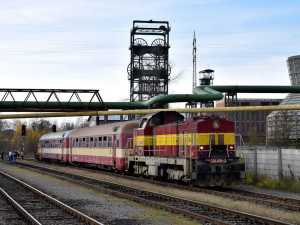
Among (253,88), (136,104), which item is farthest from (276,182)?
(136,104)

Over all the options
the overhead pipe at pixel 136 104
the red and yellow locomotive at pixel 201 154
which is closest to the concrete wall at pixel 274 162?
the red and yellow locomotive at pixel 201 154

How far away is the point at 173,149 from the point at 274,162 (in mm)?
5052

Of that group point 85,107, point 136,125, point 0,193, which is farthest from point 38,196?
point 85,107

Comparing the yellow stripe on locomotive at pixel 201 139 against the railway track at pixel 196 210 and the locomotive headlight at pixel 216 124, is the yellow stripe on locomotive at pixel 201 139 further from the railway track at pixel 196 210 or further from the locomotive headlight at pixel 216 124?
the railway track at pixel 196 210

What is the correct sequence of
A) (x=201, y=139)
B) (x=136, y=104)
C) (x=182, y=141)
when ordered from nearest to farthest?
(x=201, y=139) < (x=182, y=141) < (x=136, y=104)

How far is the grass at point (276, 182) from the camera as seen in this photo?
18011 mm

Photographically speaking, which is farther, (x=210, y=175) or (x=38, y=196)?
(x=210, y=175)

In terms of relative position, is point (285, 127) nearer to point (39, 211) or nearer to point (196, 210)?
point (196, 210)

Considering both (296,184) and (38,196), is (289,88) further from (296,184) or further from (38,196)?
(38,196)

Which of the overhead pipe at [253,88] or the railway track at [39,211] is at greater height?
the overhead pipe at [253,88]

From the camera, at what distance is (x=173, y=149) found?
1989 centimetres

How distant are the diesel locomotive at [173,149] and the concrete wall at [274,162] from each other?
0.90m

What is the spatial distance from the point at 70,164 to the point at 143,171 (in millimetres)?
19458

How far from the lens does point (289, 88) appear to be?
34562mm
